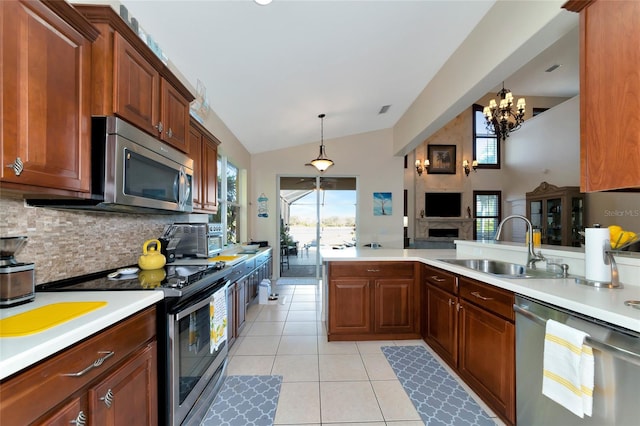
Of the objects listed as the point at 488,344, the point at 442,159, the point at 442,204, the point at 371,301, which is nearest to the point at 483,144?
the point at 442,159

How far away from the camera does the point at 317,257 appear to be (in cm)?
655

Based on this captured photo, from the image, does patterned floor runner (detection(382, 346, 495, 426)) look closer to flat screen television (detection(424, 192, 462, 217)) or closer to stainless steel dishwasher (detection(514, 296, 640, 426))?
stainless steel dishwasher (detection(514, 296, 640, 426))

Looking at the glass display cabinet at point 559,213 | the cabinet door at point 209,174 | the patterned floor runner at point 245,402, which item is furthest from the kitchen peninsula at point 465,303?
the glass display cabinet at point 559,213

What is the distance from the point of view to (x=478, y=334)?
1.98 m

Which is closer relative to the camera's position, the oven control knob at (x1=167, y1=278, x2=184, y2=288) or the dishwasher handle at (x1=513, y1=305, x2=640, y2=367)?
the dishwasher handle at (x1=513, y1=305, x2=640, y2=367)

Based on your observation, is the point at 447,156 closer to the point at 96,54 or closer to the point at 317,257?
the point at 317,257

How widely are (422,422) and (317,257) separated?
4.85 m

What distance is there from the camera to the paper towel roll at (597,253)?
5.00 feet

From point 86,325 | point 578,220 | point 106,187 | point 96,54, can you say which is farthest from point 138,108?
point 578,220

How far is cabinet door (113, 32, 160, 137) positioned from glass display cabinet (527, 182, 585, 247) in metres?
7.92

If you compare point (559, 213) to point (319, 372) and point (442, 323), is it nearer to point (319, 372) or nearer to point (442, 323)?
point (442, 323)

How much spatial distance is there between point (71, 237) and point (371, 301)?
251cm

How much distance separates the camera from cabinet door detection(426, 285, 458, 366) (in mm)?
2289

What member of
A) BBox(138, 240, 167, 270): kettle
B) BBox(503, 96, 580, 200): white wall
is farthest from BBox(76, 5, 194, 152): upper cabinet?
BBox(503, 96, 580, 200): white wall
